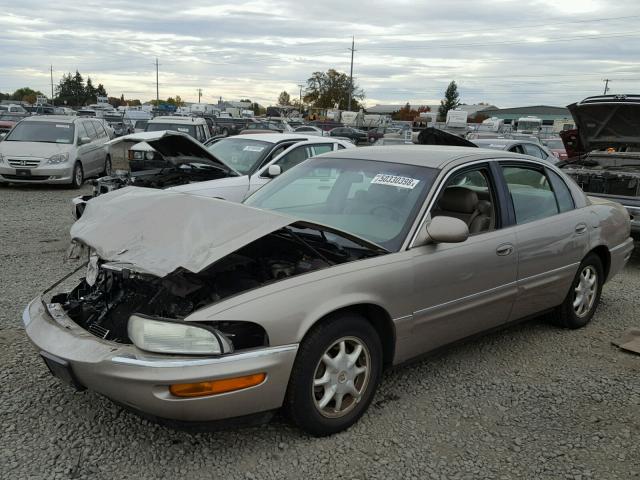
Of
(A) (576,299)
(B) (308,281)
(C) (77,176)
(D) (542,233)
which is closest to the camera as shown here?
(B) (308,281)

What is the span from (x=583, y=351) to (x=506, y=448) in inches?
69.7

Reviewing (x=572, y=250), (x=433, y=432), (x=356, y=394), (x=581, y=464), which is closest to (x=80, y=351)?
(x=356, y=394)

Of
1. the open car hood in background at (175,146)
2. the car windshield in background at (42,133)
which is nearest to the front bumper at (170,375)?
the open car hood in background at (175,146)

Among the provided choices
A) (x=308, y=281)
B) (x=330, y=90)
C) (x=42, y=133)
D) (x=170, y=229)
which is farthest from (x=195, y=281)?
(x=330, y=90)

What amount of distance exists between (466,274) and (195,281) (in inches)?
66.2

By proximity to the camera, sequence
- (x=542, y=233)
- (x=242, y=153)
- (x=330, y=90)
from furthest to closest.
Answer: (x=330, y=90) < (x=242, y=153) < (x=542, y=233)

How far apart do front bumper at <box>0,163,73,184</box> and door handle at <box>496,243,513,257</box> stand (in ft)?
35.9

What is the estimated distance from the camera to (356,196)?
12.9 ft

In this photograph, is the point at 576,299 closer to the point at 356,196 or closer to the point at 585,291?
the point at 585,291

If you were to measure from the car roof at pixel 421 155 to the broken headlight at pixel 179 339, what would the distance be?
1957mm

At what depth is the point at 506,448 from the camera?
10.0 ft

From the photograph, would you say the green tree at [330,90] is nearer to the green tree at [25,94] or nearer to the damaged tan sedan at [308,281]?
the green tree at [25,94]

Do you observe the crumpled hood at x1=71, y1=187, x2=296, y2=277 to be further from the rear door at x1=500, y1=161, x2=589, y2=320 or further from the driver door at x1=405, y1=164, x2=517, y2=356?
the rear door at x1=500, y1=161, x2=589, y2=320

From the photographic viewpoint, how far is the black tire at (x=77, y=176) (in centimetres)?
1273
